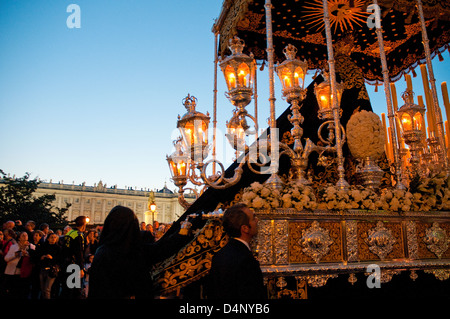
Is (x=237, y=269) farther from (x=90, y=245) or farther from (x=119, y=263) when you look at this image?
(x=90, y=245)

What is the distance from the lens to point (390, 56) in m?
8.77

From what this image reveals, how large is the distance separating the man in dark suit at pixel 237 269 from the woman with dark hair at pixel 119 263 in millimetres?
675

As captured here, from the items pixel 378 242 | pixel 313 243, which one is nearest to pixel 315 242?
pixel 313 243

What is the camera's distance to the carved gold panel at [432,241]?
4582 mm

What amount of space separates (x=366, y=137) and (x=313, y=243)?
1.95 meters

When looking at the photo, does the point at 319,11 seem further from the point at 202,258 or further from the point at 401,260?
the point at 202,258

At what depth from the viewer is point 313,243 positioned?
153 inches

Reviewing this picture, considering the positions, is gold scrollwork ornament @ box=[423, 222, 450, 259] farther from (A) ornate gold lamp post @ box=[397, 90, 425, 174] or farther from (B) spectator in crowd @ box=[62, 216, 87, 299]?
(B) spectator in crowd @ box=[62, 216, 87, 299]

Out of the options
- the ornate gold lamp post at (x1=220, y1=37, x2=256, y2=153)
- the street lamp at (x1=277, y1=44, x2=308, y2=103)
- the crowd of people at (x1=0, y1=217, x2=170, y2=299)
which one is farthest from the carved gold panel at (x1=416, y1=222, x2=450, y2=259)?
the crowd of people at (x1=0, y1=217, x2=170, y2=299)

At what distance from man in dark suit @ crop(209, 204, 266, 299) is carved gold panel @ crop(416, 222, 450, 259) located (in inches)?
128

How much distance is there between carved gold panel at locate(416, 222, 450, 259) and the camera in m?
4.58

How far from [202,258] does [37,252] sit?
514 centimetres
